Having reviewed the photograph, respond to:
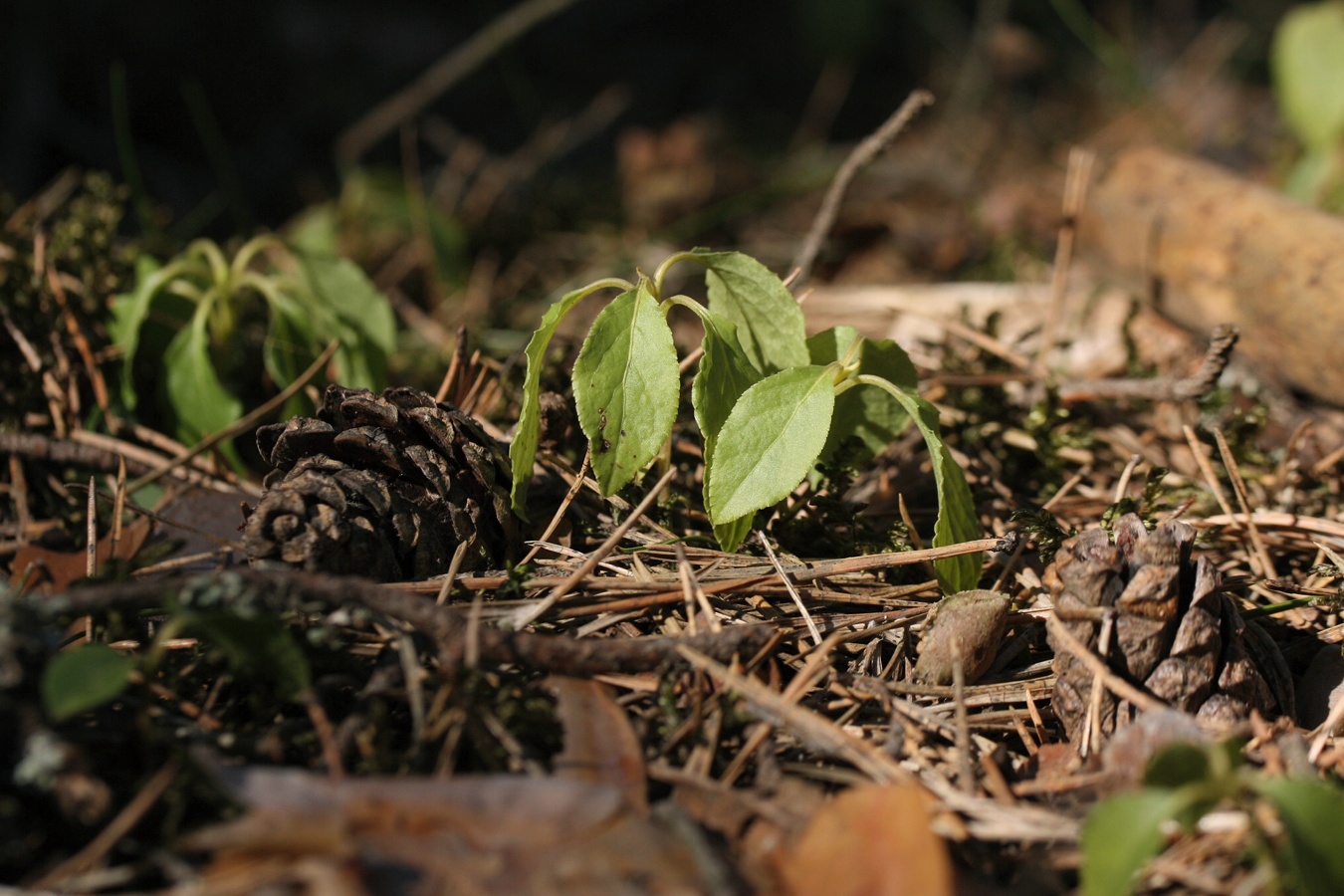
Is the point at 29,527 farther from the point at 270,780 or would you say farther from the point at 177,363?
the point at 270,780

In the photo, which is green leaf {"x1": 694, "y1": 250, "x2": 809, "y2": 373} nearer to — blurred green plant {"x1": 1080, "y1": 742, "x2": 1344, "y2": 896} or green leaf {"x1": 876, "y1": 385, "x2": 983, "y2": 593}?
green leaf {"x1": 876, "y1": 385, "x2": 983, "y2": 593}

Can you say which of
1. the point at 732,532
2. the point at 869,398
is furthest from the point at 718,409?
the point at 869,398

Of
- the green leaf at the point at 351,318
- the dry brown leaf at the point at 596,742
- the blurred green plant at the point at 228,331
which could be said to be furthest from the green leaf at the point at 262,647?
the green leaf at the point at 351,318

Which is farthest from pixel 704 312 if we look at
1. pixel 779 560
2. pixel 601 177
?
pixel 601 177

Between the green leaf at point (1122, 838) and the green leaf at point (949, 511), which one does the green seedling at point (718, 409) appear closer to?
the green leaf at point (949, 511)

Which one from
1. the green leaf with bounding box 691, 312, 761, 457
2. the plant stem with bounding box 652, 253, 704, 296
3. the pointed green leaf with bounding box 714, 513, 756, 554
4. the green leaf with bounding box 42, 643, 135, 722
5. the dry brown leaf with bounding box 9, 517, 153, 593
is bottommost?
the dry brown leaf with bounding box 9, 517, 153, 593

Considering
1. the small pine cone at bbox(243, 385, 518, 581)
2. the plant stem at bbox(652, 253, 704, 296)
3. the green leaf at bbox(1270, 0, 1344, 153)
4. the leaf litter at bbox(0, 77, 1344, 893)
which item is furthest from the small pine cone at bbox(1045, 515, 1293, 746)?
the green leaf at bbox(1270, 0, 1344, 153)
